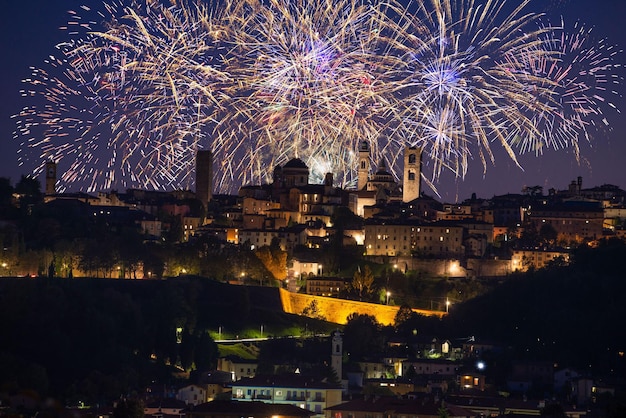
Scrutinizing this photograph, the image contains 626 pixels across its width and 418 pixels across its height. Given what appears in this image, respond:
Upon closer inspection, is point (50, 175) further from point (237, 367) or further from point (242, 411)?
point (242, 411)

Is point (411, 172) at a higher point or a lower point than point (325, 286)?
higher

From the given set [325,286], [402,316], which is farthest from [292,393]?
[325,286]

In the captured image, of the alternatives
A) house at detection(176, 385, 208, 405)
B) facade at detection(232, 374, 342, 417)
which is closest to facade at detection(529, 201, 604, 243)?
facade at detection(232, 374, 342, 417)

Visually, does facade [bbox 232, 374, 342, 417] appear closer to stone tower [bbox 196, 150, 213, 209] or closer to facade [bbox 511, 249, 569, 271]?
facade [bbox 511, 249, 569, 271]

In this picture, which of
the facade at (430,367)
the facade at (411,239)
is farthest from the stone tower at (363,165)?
the facade at (430,367)

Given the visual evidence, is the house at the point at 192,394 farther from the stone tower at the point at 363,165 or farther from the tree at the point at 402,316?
the stone tower at the point at 363,165

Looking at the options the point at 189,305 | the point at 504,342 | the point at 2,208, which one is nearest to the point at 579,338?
the point at 504,342
